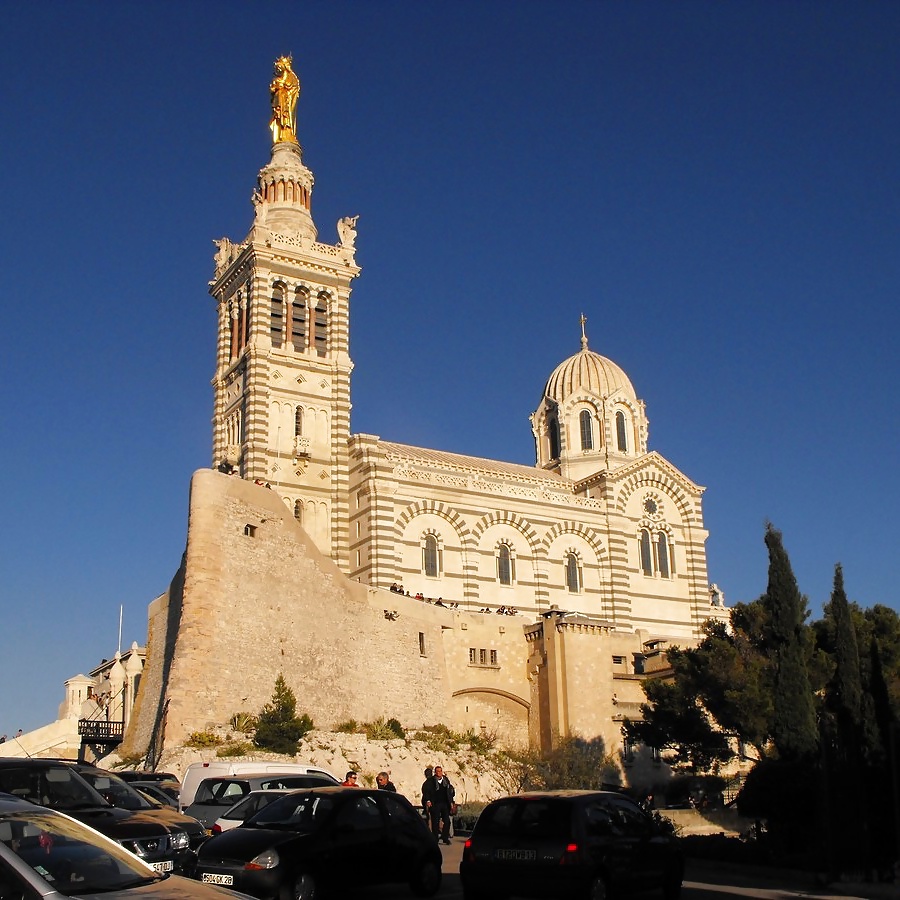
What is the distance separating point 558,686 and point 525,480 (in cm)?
1275

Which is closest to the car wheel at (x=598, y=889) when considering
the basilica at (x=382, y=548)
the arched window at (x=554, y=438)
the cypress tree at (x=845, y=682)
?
the cypress tree at (x=845, y=682)

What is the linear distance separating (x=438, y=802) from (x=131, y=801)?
20.7 feet

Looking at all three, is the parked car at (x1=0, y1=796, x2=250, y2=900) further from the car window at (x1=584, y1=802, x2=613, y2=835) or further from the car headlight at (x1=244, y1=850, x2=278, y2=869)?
the car window at (x1=584, y1=802, x2=613, y2=835)

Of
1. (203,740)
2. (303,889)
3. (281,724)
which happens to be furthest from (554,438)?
(303,889)

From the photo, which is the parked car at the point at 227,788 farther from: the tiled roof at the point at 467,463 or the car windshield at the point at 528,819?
the tiled roof at the point at 467,463

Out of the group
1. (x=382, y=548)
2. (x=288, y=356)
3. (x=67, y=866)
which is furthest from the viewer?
(x=288, y=356)

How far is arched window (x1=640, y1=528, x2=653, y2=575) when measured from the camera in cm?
5066

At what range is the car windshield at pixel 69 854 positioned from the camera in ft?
22.6

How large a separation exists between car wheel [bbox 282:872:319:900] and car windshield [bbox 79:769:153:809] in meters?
3.55

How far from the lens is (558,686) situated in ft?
125

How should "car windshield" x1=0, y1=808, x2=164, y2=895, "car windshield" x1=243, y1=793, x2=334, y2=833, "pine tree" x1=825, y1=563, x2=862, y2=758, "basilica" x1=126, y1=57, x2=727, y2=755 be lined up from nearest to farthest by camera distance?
"car windshield" x1=0, y1=808, x2=164, y2=895, "car windshield" x1=243, y1=793, x2=334, y2=833, "pine tree" x1=825, y1=563, x2=862, y2=758, "basilica" x1=126, y1=57, x2=727, y2=755

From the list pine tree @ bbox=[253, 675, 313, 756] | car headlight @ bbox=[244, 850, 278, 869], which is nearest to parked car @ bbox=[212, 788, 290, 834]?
car headlight @ bbox=[244, 850, 278, 869]

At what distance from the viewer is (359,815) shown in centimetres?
1238

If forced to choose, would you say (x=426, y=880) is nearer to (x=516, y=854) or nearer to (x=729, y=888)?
(x=516, y=854)
